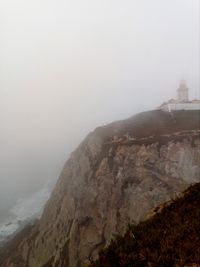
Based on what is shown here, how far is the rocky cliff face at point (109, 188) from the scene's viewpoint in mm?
59500

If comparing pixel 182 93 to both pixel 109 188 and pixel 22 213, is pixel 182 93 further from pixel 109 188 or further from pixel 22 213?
pixel 22 213

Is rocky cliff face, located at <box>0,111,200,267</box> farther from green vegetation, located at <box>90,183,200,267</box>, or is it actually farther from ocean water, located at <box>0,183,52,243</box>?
green vegetation, located at <box>90,183,200,267</box>

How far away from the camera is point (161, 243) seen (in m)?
12.2

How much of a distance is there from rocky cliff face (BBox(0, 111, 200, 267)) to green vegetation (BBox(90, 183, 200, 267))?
129 feet

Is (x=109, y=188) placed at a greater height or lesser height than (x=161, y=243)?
Result: lesser

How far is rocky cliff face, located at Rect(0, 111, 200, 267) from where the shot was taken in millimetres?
59500

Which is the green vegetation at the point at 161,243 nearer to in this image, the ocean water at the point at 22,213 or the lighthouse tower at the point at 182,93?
the ocean water at the point at 22,213

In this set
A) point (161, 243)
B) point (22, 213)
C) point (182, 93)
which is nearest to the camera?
point (161, 243)

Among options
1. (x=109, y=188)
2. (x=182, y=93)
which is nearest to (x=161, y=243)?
(x=109, y=188)

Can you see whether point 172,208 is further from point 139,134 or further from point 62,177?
point 62,177

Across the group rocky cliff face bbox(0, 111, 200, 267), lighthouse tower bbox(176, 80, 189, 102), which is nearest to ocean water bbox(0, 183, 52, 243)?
rocky cliff face bbox(0, 111, 200, 267)

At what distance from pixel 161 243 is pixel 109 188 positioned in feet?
172

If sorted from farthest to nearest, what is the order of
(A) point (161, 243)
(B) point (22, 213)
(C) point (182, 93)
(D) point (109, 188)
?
(B) point (22, 213) < (C) point (182, 93) < (D) point (109, 188) < (A) point (161, 243)

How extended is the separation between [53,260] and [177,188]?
21.9 m
